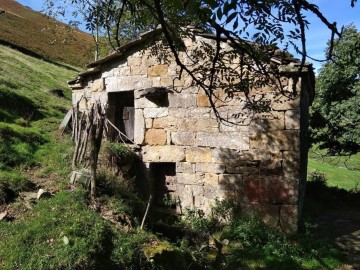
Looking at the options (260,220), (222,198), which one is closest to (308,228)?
(260,220)

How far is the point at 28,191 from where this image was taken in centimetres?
746

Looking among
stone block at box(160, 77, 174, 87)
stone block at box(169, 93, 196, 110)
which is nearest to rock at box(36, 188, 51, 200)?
stone block at box(169, 93, 196, 110)

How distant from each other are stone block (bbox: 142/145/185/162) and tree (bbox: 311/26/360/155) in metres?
6.76

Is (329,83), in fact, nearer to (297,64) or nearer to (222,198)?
(297,64)

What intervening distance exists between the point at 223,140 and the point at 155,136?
180 cm

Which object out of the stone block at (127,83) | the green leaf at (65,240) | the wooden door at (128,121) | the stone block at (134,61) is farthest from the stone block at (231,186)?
the green leaf at (65,240)

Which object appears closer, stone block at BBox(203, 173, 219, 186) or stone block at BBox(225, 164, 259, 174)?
stone block at BBox(225, 164, 259, 174)

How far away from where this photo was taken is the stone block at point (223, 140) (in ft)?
28.9

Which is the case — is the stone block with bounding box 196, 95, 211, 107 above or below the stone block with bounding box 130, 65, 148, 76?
below

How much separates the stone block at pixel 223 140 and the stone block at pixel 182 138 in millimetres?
156

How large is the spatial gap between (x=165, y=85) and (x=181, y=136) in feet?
4.36

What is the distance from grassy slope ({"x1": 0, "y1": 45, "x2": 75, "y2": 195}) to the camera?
28.1 ft

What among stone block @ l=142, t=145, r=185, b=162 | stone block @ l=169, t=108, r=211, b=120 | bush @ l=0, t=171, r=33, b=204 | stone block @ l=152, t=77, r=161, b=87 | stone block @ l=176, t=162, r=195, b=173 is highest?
stone block @ l=152, t=77, r=161, b=87

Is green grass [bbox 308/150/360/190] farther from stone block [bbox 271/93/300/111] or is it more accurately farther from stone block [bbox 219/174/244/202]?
stone block [bbox 271/93/300/111]
